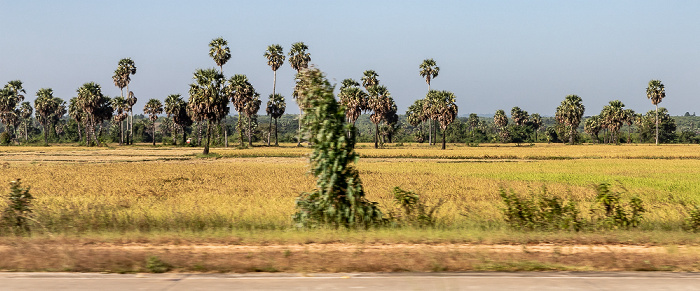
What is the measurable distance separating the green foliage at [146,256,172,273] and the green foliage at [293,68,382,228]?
414 centimetres

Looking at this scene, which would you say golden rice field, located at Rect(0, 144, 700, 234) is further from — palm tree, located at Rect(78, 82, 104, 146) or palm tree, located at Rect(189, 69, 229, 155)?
palm tree, located at Rect(78, 82, 104, 146)

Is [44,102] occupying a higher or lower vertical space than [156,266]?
higher

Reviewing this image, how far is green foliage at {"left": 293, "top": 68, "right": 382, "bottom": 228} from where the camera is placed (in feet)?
44.1

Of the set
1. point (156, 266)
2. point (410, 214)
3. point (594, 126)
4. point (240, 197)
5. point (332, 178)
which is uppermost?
point (594, 126)

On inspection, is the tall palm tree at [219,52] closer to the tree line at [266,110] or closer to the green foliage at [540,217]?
the tree line at [266,110]

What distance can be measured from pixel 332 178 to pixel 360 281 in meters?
4.80

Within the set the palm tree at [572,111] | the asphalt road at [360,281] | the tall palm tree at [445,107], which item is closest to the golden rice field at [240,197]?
the asphalt road at [360,281]

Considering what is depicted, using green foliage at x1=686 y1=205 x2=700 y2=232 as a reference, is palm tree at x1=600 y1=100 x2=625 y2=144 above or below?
above

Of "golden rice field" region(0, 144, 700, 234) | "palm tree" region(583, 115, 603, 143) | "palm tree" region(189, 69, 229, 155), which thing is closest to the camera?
"golden rice field" region(0, 144, 700, 234)

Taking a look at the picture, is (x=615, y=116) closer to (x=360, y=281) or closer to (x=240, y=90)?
(x=240, y=90)

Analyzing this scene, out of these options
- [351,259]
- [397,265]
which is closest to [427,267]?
[397,265]

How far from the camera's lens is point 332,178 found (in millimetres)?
13328

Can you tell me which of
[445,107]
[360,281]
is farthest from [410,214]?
[445,107]

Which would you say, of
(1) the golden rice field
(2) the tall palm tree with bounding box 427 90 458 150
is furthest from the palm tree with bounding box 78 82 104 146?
(1) the golden rice field
